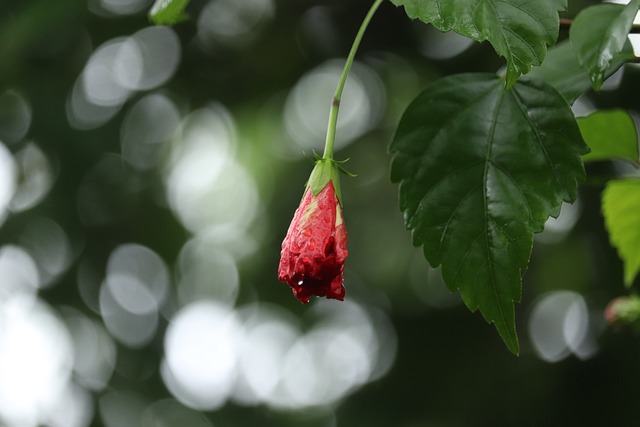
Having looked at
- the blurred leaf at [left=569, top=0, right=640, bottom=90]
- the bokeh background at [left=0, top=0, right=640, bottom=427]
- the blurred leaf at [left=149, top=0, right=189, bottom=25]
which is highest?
the blurred leaf at [left=569, top=0, right=640, bottom=90]

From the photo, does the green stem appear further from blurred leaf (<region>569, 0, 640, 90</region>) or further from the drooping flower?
blurred leaf (<region>569, 0, 640, 90</region>)

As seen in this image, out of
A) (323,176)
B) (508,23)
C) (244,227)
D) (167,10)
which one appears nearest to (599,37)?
(508,23)

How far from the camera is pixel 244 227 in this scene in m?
3.63

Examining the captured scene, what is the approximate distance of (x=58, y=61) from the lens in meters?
2.93

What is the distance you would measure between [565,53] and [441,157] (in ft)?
0.64

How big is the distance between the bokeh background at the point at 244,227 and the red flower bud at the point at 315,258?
1.79m

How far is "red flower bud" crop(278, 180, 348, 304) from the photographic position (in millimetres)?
621

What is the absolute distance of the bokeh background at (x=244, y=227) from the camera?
8.62 feet

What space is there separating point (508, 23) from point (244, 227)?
311cm

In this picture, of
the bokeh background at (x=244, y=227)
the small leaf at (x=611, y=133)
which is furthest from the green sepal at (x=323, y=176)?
the bokeh background at (x=244, y=227)

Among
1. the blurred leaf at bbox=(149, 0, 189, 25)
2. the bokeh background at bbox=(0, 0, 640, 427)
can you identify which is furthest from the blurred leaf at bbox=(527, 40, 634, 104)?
the bokeh background at bbox=(0, 0, 640, 427)

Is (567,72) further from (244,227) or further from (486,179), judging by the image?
(244,227)

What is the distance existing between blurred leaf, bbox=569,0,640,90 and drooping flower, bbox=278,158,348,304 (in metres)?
0.21

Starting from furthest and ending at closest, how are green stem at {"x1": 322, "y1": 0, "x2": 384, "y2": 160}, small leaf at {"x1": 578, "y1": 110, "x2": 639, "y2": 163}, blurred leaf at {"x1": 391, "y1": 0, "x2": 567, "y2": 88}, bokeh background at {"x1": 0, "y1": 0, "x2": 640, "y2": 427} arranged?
bokeh background at {"x1": 0, "y1": 0, "x2": 640, "y2": 427} < small leaf at {"x1": 578, "y1": 110, "x2": 639, "y2": 163} < green stem at {"x1": 322, "y1": 0, "x2": 384, "y2": 160} < blurred leaf at {"x1": 391, "y1": 0, "x2": 567, "y2": 88}
